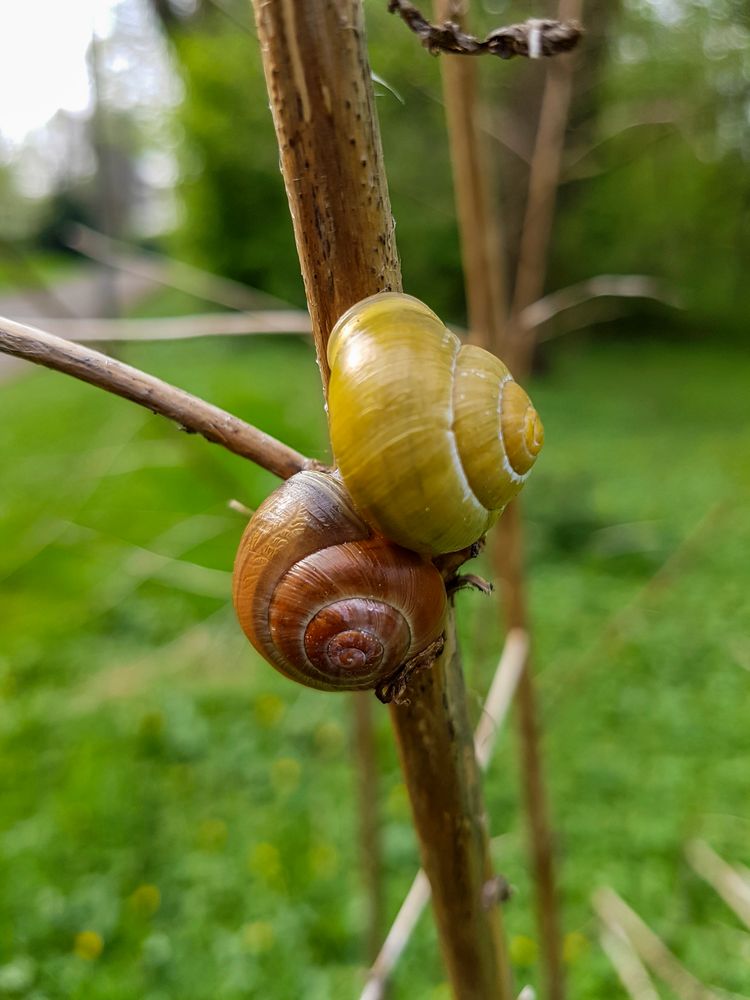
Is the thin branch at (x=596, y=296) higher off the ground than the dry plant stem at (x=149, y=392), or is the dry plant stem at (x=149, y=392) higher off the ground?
the thin branch at (x=596, y=296)

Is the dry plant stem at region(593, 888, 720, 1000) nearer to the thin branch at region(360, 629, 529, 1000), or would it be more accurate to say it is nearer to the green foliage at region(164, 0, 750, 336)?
the thin branch at region(360, 629, 529, 1000)

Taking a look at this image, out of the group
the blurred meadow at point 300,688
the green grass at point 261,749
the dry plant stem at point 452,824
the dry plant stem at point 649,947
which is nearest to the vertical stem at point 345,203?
the dry plant stem at point 452,824

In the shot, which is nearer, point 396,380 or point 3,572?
point 396,380

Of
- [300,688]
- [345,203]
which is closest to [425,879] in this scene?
[345,203]

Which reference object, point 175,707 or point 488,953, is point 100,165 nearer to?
point 488,953

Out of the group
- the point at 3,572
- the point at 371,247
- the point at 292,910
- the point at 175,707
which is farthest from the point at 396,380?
the point at 3,572

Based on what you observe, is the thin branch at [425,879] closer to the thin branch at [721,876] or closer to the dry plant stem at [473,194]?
the dry plant stem at [473,194]

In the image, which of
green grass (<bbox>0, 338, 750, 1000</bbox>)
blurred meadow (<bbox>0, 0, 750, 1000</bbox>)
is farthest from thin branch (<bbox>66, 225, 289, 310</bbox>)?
green grass (<bbox>0, 338, 750, 1000</bbox>)
